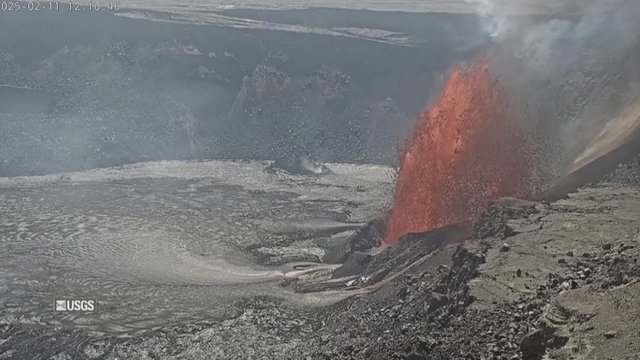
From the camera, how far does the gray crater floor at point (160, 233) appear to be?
2265 centimetres

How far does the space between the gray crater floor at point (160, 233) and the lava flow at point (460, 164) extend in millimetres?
4699

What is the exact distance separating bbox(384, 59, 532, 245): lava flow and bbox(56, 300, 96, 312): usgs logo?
37.7 ft

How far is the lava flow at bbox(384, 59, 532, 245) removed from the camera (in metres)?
26.8

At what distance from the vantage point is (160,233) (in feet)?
105

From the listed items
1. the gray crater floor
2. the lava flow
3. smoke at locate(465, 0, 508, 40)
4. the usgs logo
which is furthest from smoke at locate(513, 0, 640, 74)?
the usgs logo

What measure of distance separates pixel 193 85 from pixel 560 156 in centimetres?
3670

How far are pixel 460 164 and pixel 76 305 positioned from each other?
48.8ft

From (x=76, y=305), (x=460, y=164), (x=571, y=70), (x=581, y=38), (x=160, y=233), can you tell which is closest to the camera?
(x=76, y=305)

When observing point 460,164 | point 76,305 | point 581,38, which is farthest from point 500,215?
point 581,38

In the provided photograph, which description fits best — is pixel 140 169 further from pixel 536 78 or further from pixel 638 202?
pixel 638 202
